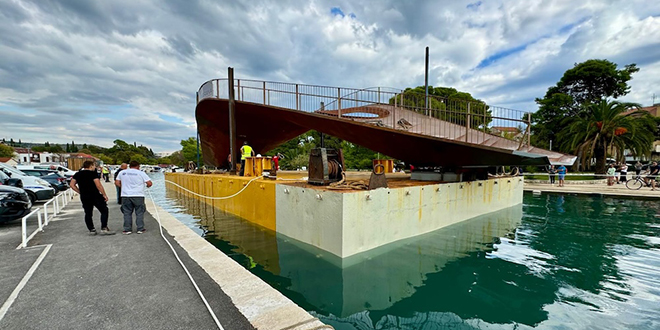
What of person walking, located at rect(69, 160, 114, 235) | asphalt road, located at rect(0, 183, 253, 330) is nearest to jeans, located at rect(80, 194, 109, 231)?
person walking, located at rect(69, 160, 114, 235)

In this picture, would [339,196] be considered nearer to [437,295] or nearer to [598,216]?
[437,295]

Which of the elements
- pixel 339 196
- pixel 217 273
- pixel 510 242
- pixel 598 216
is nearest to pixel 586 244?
pixel 510 242

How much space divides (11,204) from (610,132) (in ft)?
118

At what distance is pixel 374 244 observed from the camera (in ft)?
21.4

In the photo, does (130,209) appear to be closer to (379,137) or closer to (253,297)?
(253,297)

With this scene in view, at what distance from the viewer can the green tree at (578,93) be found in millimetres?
30552

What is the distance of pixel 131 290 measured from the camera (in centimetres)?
337

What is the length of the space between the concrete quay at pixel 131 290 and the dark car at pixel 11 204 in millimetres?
1398

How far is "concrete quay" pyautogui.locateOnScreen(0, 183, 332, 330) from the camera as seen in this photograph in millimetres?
2678

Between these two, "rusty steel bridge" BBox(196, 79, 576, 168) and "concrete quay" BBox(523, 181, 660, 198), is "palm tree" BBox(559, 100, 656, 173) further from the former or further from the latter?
"rusty steel bridge" BBox(196, 79, 576, 168)

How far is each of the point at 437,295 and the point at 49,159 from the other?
103966 millimetres

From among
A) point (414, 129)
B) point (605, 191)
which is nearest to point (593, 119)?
point (605, 191)

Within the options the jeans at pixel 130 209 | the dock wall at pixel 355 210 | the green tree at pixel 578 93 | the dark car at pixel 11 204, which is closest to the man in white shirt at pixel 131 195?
the jeans at pixel 130 209

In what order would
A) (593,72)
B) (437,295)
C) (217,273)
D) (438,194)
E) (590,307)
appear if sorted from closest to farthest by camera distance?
(217,273) < (590,307) < (437,295) < (438,194) < (593,72)
